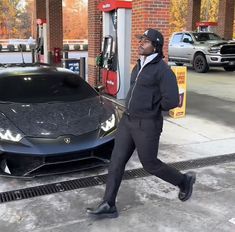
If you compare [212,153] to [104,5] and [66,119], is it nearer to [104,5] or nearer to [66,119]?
[66,119]

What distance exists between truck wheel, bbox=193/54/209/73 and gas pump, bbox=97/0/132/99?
26.0ft

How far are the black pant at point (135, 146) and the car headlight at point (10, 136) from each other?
4.02 ft

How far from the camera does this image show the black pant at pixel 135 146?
11.4 ft

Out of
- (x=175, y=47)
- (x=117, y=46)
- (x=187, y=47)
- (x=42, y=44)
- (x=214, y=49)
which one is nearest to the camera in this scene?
(x=117, y=46)

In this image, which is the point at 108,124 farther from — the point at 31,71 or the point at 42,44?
the point at 42,44

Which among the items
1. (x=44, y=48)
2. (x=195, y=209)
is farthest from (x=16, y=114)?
(x=44, y=48)

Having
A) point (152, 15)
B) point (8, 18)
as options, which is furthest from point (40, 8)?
point (8, 18)

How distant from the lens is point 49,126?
454 centimetres

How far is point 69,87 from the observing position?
5699mm

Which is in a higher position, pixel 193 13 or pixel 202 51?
pixel 193 13

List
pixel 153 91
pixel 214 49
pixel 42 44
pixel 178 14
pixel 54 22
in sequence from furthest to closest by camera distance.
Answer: pixel 178 14 < pixel 42 44 < pixel 54 22 < pixel 214 49 < pixel 153 91

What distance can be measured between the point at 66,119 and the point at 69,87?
1.05m

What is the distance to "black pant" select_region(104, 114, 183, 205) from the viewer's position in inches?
136

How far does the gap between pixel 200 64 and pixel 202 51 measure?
0.60m
